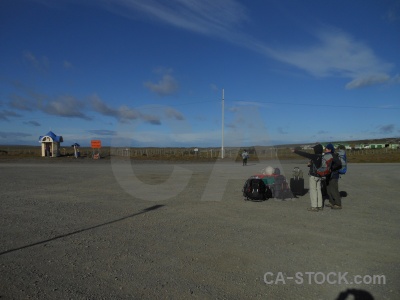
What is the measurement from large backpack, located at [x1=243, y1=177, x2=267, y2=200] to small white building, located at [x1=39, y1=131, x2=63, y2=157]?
45.2m

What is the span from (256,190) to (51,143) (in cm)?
4632

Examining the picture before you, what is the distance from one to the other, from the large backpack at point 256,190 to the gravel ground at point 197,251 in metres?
0.38

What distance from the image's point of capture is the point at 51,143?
167 feet

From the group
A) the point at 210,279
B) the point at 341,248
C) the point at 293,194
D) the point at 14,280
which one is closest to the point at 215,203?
the point at 293,194

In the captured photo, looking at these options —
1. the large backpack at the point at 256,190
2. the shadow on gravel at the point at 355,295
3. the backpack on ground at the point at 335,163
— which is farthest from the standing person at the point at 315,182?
the shadow on gravel at the point at 355,295

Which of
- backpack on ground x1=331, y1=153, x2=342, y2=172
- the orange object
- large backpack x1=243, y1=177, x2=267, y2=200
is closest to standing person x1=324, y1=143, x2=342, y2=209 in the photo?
backpack on ground x1=331, y1=153, x2=342, y2=172

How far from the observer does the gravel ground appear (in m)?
4.60

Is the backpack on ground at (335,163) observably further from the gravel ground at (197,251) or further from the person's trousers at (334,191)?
the gravel ground at (197,251)

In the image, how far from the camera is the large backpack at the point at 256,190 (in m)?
11.8

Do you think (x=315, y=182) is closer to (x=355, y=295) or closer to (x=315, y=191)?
(x=315, y=191)

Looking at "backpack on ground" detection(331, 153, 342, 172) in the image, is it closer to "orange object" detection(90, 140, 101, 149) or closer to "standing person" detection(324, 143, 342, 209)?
"standing person" detection(324, 143, 342, 209)

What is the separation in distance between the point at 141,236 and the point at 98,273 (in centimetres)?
215

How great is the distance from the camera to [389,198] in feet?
42.3

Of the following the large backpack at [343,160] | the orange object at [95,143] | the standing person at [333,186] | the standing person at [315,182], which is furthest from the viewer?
the orange object at [95,143]
